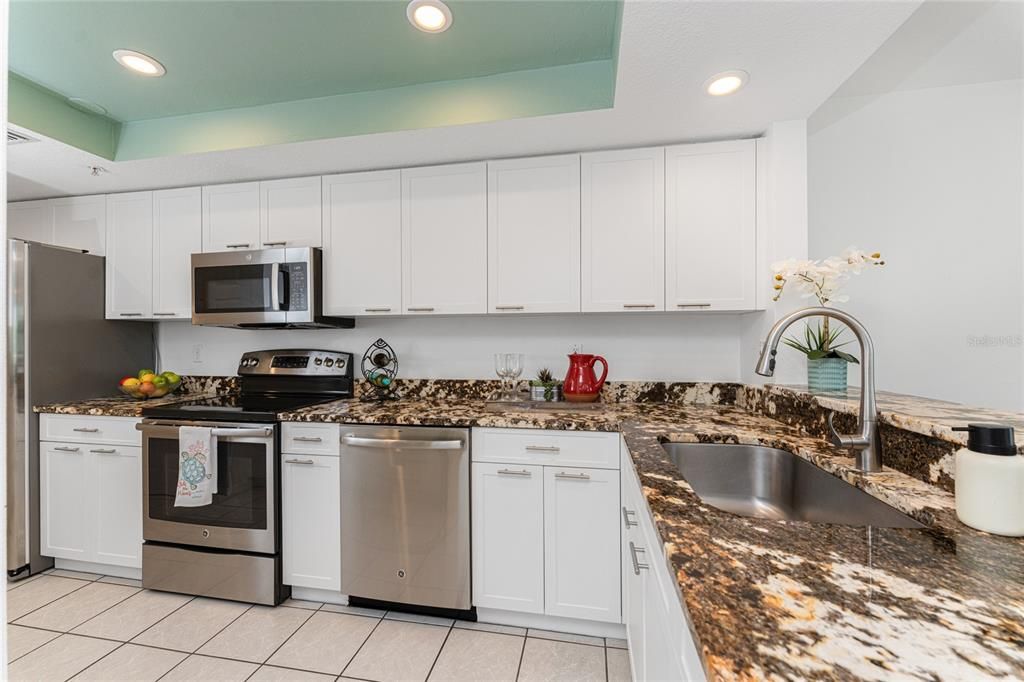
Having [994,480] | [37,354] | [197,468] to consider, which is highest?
[37,354]

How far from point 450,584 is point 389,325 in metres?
1.46

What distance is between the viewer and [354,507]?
81.0 inches

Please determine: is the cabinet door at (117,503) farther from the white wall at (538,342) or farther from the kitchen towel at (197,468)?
the white wall at (538,342)

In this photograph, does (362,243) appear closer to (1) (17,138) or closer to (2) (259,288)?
(2) (259,288)

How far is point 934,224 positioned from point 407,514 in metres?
2.89

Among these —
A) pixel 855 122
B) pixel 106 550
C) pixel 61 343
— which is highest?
pixel 855 122

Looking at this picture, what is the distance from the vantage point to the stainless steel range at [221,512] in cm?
211

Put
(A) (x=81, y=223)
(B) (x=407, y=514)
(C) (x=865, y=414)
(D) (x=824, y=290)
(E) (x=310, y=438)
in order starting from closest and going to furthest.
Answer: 1. (C) (x=865, y=414)
2. (D) (x=824, y=290)
3. (B) (x=407, y=514)
4. (E) (x=310, y=438)
5. (A) (x=81, y=223)

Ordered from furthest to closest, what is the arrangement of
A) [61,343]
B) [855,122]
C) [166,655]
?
[61,343], [855,122], [166,655]

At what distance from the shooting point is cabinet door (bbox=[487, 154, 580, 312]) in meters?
2.28

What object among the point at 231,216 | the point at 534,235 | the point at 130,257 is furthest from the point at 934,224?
the point at 130,257

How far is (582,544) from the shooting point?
1.90 metres

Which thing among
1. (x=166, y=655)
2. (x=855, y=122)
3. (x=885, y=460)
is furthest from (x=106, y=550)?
(x=855, y=122)

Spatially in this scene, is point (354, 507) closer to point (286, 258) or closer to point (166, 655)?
point (166, 655)
